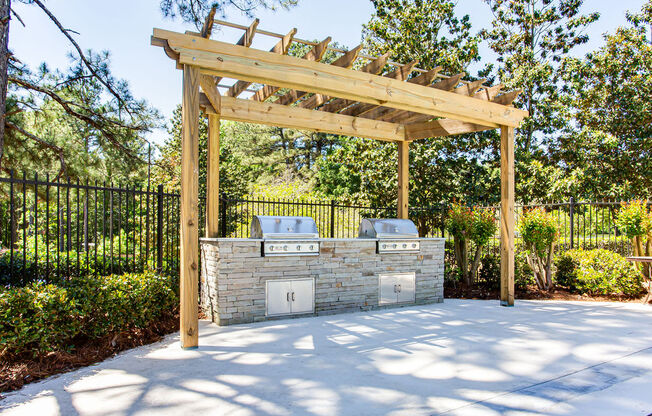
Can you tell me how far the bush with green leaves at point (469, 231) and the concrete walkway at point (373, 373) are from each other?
231 cm

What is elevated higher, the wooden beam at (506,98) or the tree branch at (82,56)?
the tree branch at (82,56)

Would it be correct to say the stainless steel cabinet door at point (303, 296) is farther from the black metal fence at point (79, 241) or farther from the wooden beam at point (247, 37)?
the wooden beam at point (247, 37)

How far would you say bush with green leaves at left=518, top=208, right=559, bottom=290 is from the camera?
21.3ft

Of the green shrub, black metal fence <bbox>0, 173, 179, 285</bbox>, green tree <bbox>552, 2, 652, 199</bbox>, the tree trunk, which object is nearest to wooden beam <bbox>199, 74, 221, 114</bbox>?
black metal fence <bbox>0, 173, 179, 285</bbox>

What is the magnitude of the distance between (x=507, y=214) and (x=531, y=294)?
1783 mm

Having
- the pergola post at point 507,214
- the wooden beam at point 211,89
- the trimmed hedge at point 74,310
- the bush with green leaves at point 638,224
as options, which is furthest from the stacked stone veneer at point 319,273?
the bush with green leaves at point 638,224

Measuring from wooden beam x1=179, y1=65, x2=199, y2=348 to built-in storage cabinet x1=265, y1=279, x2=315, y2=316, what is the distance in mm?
1221

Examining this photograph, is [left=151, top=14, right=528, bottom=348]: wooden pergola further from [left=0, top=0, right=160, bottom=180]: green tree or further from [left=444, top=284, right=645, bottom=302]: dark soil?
[left=0, top=0, right=160, bottom=180]: green tree

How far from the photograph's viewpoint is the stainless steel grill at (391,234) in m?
5.58

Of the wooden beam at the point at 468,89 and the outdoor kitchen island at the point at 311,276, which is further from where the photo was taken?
the wooden beam at the point at 468,89

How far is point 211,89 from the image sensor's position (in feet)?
15.2

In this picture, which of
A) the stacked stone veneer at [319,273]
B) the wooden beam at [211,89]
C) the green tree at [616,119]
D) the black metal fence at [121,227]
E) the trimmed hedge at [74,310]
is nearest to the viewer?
the trimmed hedge at [74,310]

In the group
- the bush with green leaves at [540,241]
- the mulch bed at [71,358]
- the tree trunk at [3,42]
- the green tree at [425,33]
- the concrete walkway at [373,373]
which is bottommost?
the concrete walkway at [373,373]

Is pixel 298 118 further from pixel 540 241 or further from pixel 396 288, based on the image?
pixel 540 241
